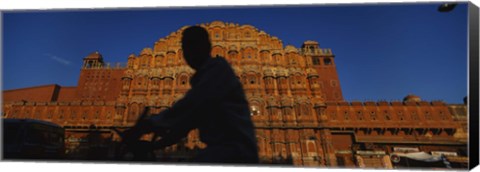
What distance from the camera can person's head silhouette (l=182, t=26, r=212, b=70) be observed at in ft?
9.96

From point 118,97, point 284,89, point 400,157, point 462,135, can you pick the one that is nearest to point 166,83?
point 118,97

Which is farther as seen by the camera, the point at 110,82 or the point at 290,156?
the point at 110,82

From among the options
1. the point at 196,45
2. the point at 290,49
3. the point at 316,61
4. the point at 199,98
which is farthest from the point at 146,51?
the point at 199,98

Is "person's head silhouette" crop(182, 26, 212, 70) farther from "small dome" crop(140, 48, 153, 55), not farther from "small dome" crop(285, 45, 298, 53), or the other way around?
"small dome" crop(140, 48, 153, 55)

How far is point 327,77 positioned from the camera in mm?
23984

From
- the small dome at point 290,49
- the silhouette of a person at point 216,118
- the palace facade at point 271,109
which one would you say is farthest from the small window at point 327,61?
the silhouette of a person at point 216,118

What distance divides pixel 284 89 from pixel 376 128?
20.8 ft

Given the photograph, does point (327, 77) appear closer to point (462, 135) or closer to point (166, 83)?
point (462, 135)

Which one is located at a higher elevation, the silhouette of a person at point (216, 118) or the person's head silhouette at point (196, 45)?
the person's head silhouette at point (196, 45)

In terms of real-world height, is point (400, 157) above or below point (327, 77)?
below

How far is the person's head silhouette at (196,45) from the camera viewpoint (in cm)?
304

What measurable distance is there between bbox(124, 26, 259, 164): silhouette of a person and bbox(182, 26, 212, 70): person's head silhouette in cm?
24

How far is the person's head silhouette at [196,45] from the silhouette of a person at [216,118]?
0.24 metres

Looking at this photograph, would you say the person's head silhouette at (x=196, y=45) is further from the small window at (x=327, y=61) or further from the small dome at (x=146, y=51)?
the small window at (x=327, y=61)
